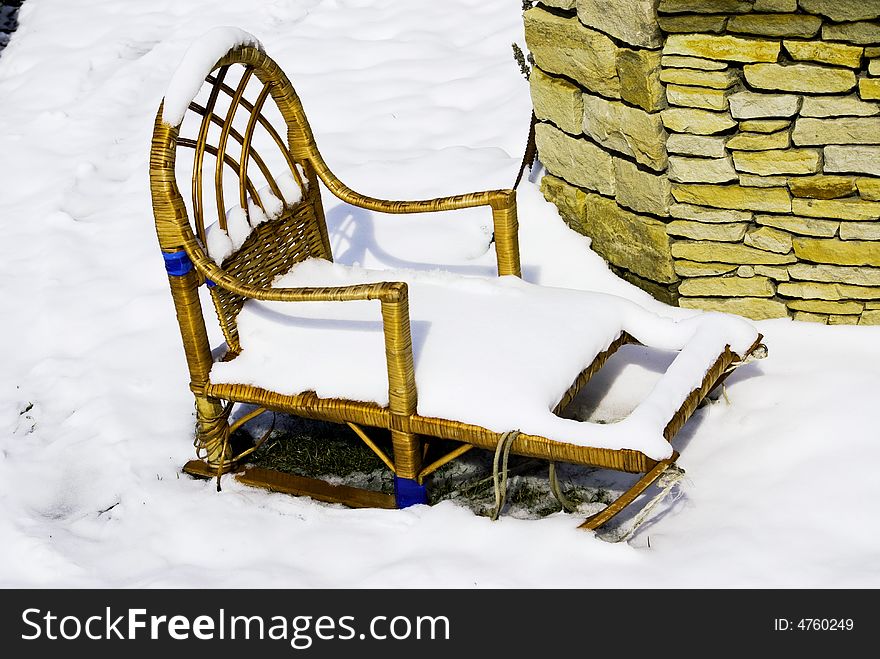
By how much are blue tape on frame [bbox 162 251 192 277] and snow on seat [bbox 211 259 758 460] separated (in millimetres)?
302

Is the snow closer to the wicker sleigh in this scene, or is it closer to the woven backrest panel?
the wicker sleigh

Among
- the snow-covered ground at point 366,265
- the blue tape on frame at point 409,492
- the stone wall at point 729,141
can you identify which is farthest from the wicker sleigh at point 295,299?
the stone wall at point 729,141

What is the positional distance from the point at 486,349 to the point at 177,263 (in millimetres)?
928

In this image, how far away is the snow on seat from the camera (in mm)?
2902

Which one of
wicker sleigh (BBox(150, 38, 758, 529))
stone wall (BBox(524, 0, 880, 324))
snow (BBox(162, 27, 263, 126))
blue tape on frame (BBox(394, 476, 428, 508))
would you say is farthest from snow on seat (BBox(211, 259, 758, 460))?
snow (BBox(162, 27, 263, 126))

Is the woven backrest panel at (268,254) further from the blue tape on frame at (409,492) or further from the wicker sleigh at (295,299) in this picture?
the blue tape on frame at (409,492)

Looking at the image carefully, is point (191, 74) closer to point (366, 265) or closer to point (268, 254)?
point (268, 254)

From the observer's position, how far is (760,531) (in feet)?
9.27

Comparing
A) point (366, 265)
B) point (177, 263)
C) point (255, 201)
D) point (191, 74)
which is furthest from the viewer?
point (366, 265)

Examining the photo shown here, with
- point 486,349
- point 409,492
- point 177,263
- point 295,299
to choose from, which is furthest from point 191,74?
point 409,492

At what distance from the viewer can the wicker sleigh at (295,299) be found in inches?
114

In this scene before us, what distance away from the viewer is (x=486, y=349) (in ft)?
10.2

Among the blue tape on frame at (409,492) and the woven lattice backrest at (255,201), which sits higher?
the woven lattice backrest at (255,201)

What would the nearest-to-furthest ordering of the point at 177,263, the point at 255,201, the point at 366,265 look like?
the point at 177,263
the point at 255,201
the point at 366,265
